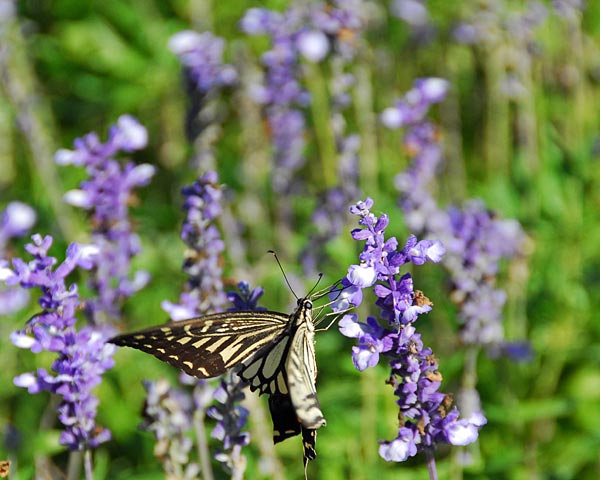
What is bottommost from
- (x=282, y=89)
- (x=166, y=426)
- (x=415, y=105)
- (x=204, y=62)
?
(x=166, y=426)

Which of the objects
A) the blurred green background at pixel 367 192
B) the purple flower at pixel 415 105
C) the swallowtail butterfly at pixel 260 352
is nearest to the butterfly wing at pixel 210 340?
the swallowtail butterfly at pixel 260 352

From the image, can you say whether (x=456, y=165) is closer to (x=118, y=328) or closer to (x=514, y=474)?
(x=514, y=474)

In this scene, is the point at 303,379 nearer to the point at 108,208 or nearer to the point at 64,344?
the point at 64,344

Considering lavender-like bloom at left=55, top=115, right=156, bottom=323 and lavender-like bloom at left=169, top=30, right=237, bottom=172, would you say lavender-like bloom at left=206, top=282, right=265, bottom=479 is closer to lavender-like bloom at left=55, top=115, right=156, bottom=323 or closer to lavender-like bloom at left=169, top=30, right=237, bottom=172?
lavender-like bloom at left=55, top=115, right=156, bottom=323

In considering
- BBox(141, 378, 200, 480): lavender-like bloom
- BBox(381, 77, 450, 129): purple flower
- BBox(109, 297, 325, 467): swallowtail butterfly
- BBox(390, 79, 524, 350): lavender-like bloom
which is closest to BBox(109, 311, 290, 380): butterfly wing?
BBox(109, 297, 325, 467): swallowtail butterfly

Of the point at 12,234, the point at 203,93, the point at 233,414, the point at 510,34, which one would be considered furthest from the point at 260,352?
the point at 510,34

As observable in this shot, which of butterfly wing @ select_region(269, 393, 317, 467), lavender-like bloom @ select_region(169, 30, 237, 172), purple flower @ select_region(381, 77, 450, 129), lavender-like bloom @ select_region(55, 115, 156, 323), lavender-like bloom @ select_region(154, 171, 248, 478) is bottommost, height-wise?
butterfly wing @ select_region(269, 393, 317, 467)
